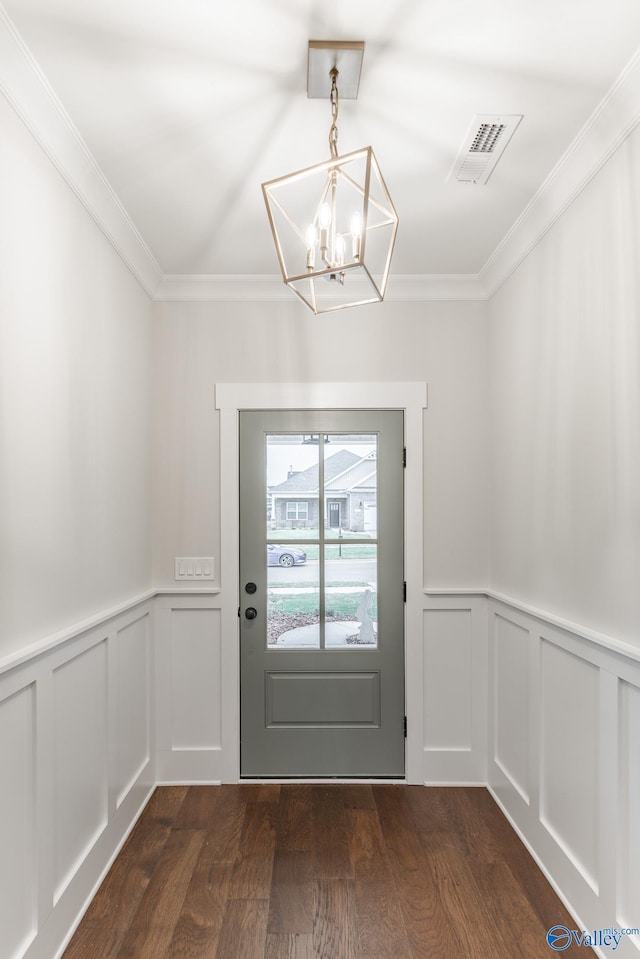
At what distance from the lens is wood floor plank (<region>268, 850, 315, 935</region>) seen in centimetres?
215

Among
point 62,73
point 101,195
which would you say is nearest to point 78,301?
point 101,195

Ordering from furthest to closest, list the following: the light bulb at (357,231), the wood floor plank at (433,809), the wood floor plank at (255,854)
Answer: the wood floor plank at (433,809) < the wood floor plank at (255,854) < the light bulb at (357,231)

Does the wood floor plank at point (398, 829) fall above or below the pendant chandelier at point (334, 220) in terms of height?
below

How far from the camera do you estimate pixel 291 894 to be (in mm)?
2322

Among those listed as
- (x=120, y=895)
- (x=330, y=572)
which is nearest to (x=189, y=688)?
(x=330, y=572)

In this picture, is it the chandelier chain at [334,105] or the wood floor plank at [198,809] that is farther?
the wood floor plank at [198,809]

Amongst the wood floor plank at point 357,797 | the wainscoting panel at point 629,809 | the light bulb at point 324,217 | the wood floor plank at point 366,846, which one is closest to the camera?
the light bulb at point 324,217

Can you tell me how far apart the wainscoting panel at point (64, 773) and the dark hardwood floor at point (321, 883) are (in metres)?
0.15

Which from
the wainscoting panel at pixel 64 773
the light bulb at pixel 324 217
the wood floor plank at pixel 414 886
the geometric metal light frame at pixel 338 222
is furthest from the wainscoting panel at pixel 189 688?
the light bulb at pixel 324 217

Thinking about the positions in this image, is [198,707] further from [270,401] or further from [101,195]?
[101,195]

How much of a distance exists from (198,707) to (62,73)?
274 cm

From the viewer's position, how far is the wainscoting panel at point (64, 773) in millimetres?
1718

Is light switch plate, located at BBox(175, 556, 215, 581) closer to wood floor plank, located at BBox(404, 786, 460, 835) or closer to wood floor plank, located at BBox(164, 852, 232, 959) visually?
wood floor plank, located at BBox(164, 852, 232, 959)

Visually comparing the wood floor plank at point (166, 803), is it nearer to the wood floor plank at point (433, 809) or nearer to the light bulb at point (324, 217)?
the wood floor plank at point (433, 809)
